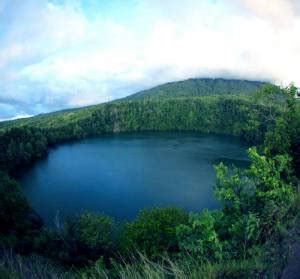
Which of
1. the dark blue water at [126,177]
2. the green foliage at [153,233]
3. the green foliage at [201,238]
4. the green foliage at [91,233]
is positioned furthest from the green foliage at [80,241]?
the green foliage at [201,238]

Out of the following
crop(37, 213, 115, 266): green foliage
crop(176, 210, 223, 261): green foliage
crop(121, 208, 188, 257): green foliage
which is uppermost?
crop(176, 210, 223, 261): green foliage

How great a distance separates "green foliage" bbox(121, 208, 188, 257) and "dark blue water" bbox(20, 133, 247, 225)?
13697mm

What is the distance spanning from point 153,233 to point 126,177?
1394 inches

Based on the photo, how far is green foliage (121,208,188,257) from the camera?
18422 mm

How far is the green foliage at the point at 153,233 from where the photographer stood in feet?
60.4

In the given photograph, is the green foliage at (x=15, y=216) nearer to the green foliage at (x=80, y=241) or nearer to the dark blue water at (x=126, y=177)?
the green foliage at (x=80, y=241)

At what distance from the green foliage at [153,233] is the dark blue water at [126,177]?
44.9 feet

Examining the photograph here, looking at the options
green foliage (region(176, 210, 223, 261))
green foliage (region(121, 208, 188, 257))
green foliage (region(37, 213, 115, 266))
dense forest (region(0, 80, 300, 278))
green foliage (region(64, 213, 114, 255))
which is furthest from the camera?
green foliage (region(64, 213, 114, 255))

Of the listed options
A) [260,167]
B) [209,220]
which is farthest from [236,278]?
[260,167]

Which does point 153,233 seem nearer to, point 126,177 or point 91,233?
point 91,233

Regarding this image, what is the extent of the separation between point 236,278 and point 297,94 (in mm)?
16191

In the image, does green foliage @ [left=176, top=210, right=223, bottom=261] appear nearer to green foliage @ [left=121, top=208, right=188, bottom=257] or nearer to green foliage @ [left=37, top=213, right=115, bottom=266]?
green foliage @ [left=121, top=208, right=188, bottom=257]

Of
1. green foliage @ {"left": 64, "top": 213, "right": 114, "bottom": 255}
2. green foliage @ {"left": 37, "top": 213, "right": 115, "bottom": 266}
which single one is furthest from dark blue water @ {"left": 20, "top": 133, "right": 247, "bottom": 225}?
green foliage @ {"left": 37, "top": 213, "right": 115, "bottom": 266}

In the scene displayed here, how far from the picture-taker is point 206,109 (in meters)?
126
